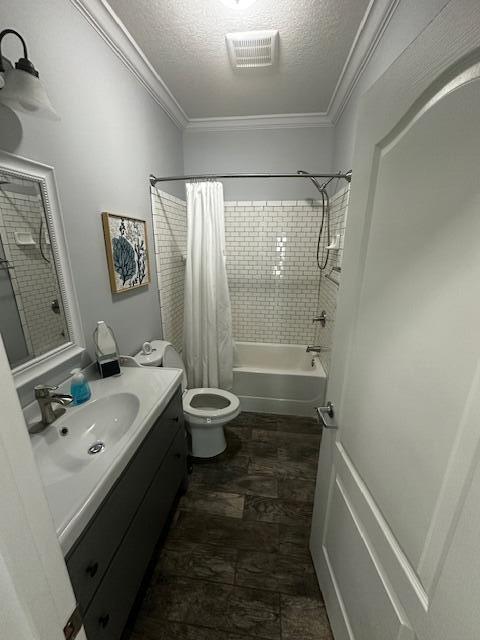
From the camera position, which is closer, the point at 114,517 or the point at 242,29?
the point at 114,517

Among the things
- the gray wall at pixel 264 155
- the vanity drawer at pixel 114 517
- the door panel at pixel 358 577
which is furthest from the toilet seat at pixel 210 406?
the gray wall at pixel 264 155

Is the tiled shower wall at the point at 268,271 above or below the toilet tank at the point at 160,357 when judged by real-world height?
above

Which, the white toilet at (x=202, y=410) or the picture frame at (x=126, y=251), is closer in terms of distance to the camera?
the picture frame at (x=126, y=251)

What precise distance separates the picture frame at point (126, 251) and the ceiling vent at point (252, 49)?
1.11m

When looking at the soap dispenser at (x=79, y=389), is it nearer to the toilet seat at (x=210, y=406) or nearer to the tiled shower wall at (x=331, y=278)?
the toilet seat at (x=210, y=406)

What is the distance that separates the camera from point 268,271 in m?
→ 2.85

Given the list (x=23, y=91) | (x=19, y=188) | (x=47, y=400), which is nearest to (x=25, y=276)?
(x=19, y=188)

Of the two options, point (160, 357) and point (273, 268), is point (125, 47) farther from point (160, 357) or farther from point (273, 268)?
point (273, 268)

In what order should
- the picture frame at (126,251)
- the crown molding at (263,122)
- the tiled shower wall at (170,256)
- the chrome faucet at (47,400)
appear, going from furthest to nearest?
1. the crown molding at (263,122)
2. the tiled shower wall at (170,256)
3. the picture frame at (126,251)
4. the chrome faucet at (47,400)

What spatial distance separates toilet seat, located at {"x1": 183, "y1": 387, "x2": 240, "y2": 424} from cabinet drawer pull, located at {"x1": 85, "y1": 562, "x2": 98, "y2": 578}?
40.5 inches

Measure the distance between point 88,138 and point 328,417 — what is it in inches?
67.3

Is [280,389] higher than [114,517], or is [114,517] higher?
[114,517]

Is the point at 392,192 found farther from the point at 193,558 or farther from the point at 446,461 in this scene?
the point at 193,558

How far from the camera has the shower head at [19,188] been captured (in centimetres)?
95
